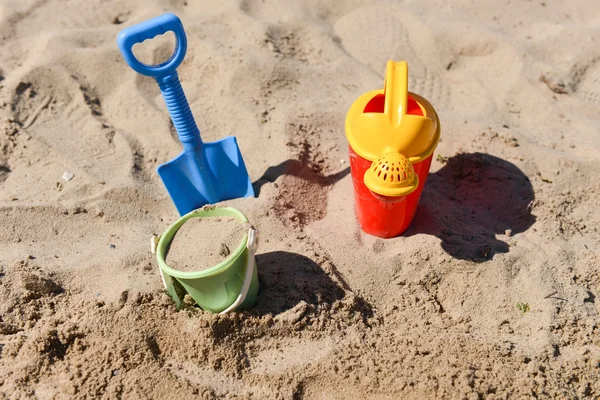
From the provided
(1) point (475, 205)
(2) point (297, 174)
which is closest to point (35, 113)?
(2) point (297, 174)

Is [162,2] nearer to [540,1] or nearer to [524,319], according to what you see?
[540,1]

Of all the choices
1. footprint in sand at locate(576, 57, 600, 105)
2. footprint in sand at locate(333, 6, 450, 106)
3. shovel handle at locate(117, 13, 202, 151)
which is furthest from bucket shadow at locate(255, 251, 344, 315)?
footprint in sand at locate(576, 57, 600, 105)

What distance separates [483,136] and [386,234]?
2.42 feet

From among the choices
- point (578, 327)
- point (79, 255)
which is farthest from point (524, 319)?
point (79, 255)

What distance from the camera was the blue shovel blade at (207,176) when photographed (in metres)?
2.00

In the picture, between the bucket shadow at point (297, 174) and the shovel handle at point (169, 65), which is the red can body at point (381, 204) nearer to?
the bucket shadow at point (297, 174)

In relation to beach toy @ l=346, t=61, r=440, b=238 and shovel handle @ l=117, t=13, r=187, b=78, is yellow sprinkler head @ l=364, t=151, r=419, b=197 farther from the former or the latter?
shovel handle @ l=117, t=13, r=187, b=78

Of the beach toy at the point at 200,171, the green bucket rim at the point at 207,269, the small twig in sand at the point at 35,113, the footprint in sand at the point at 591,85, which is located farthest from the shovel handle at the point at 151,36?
the footprint in sand at the point at 591,85

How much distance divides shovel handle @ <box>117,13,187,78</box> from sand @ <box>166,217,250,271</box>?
508 millimetres

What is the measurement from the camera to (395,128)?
5.27ft

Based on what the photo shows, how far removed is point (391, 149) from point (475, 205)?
0.62 metres

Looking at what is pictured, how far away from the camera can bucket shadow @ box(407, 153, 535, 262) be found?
1.84 metres

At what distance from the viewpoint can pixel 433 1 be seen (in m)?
3.10

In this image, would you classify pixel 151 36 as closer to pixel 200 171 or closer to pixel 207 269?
pixel 200 171
